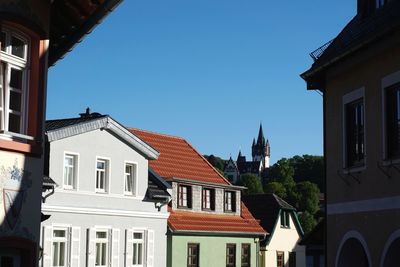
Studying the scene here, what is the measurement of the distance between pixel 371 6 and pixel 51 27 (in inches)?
323

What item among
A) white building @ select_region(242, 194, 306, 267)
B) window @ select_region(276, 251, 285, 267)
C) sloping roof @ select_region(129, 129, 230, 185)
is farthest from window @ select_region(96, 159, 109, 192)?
window @ select_region(276, 251, 285, 267)

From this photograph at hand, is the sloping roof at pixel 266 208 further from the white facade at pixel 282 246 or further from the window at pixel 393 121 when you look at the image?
the window at pixel 393 121

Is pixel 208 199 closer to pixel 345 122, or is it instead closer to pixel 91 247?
pixel 91 247

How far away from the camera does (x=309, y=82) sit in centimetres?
1780

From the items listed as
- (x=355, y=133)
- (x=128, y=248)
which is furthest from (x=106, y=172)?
(x=355, y=133)

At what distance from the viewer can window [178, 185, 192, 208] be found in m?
37.6

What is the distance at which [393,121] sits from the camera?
14211 millimetres

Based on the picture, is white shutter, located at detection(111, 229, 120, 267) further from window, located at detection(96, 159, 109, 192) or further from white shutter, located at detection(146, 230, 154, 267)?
white shutter, located at detection(146, 230, 154, 267)

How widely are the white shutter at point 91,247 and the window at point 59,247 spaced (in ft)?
4.05

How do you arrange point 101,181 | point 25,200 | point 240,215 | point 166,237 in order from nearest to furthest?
point 25,200
point 101,181
point 166,237
point 240,215

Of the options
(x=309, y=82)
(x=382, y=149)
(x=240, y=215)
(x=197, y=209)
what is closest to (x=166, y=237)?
(x=197, y=209)

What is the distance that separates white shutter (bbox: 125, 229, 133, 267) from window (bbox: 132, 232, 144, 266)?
30 centimetres

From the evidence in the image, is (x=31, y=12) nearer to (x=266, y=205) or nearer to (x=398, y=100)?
(x=398, y=100)

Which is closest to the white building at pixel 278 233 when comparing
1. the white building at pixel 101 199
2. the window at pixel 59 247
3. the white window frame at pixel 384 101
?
the white building at pixel 101 199
